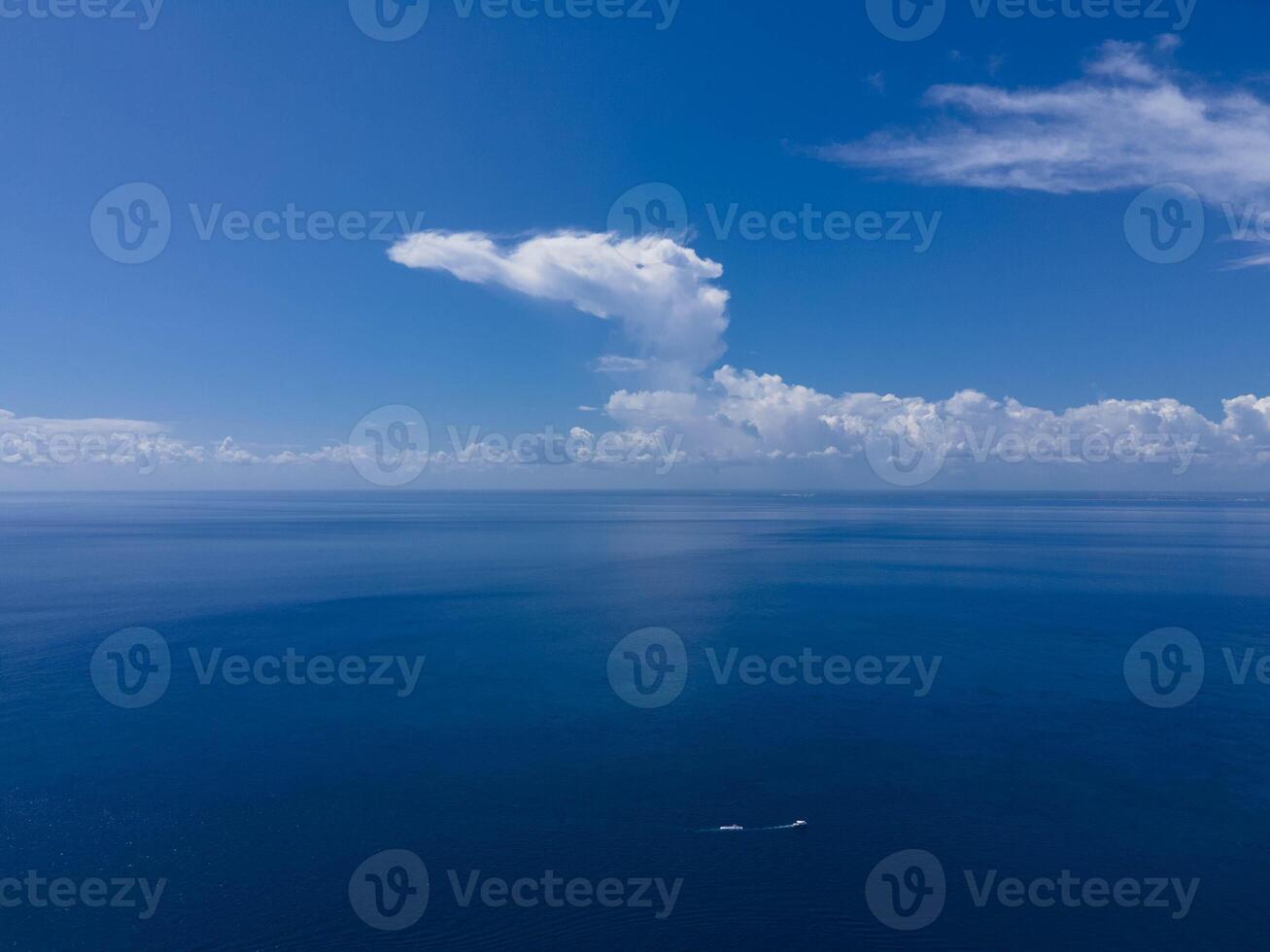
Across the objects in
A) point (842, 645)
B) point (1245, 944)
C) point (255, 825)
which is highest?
point (842, 645)

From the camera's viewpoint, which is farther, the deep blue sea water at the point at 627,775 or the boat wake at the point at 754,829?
the boat wake at the point at 754,829

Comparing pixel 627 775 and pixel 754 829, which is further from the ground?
pixel 627 775

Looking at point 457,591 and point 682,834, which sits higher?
point 457,591

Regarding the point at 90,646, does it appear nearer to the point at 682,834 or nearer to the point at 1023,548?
the point at 682,834

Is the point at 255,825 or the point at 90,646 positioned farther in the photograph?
the point at 90,646

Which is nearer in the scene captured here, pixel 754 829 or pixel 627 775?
pixel 754 829

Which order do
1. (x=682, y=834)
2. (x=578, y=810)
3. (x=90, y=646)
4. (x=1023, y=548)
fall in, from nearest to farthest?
1. (x=682, y=834)
2. (x=578, y=810)
3. (x=90, y=646)
4. (x=1023, y=548)

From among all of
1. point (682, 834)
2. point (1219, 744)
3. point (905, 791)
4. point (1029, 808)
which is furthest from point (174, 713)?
point (1219, 744)

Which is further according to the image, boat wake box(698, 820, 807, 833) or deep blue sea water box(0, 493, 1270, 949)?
boat wake box(698, 820, 807, 833)
